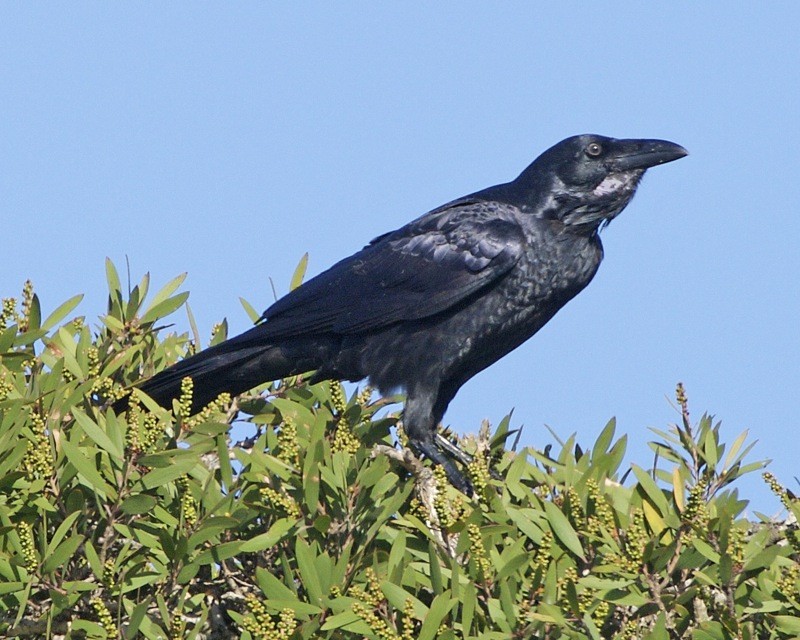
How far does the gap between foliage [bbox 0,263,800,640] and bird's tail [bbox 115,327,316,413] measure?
1194 mm

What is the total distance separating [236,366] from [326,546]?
1.95m

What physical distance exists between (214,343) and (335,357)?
0.79 meters

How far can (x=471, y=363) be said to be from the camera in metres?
5.26

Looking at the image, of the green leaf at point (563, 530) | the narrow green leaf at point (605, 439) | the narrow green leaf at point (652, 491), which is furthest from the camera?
the narrow green leaf at point (605, 439)

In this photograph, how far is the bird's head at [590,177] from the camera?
536cm

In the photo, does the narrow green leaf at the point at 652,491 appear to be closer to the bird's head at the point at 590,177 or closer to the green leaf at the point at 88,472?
the green leaf at the point at 88,472

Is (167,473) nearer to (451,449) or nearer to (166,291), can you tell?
(166,291)

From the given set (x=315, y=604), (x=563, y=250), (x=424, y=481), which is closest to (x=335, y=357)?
(x=563, y=250)

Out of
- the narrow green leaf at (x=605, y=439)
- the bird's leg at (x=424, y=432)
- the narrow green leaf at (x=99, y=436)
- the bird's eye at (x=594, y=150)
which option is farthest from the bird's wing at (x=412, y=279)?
the narrow green leaf at (x=99, y=436)

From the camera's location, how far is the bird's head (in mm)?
5355

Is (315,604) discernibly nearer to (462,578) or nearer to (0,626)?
(462,578)

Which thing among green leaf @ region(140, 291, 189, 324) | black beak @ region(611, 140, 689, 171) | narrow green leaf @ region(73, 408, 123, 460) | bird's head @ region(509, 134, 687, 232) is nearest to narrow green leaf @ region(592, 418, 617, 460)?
narrow green leaf @ region(73, 408, 123, 460)

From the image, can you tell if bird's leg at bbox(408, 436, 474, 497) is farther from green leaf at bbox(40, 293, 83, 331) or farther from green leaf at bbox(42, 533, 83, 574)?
green leaf at bbox(42, 533, 83, 574)

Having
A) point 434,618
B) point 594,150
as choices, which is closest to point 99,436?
point 434,618
